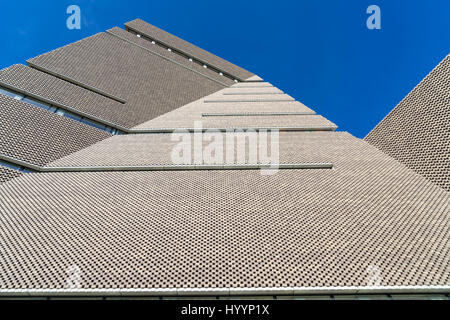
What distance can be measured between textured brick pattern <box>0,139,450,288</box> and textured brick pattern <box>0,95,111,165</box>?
1771mm

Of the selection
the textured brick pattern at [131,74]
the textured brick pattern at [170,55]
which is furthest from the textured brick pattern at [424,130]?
the textured brick pattern at [170,55]

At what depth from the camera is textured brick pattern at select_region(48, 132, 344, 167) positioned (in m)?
13.7

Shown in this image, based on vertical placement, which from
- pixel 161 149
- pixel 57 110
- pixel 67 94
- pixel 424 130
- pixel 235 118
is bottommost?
pixel 161 149

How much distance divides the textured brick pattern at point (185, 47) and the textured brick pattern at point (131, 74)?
6.71 meters

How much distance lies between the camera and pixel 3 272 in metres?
6.95

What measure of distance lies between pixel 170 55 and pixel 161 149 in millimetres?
23949

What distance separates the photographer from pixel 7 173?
39.3ft

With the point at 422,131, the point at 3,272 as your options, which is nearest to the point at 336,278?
the point at 3,272

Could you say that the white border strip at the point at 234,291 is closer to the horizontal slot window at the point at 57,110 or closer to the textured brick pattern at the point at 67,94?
the horizontal slot window at the point at 57,110

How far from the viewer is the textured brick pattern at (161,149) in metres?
13.7

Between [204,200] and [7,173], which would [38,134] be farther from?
[204,200]

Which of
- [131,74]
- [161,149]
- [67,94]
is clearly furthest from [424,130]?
[131,74]

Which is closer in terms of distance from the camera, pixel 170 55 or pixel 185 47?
pixel 170 55
